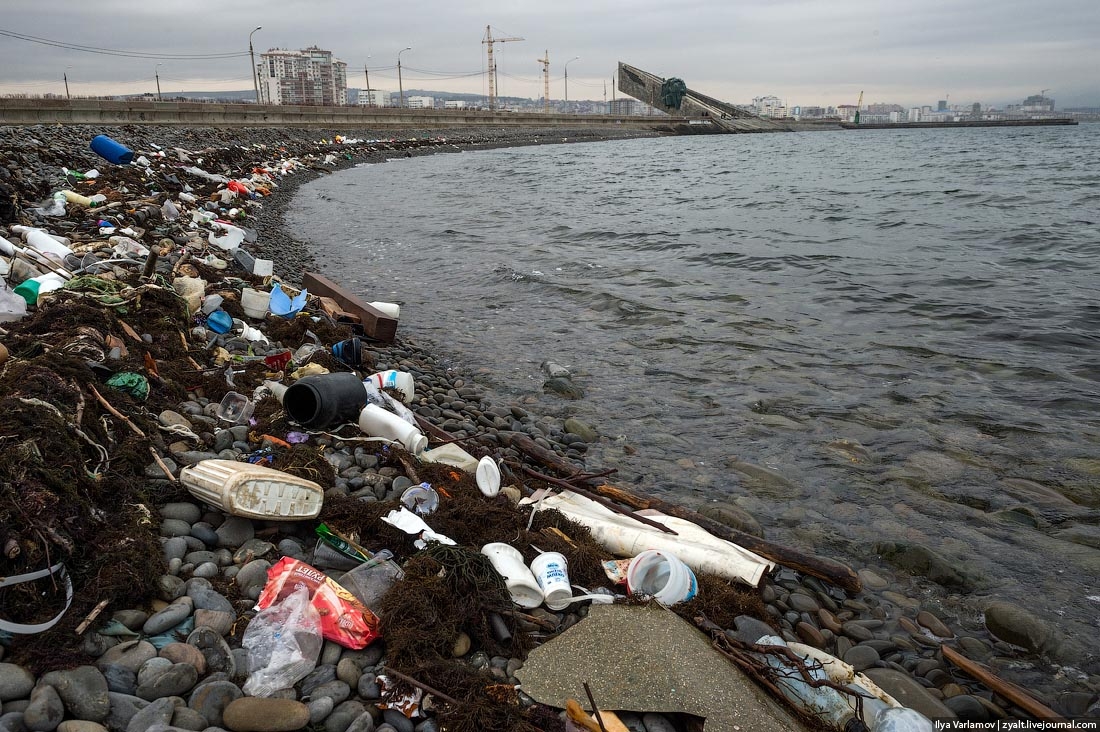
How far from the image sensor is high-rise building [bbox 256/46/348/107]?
378ft

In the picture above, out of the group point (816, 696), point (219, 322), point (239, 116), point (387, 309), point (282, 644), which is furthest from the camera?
point (239, 116)

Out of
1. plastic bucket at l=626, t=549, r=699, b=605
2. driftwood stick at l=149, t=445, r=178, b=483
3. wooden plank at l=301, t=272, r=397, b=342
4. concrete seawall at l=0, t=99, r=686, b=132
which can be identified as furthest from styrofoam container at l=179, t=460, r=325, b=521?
concrete seawall at l=0, t=99, r=686, b=132

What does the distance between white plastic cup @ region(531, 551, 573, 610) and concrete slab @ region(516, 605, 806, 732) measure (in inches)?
6.4

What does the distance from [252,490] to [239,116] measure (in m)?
45.5

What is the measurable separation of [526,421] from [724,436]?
5.51 ft

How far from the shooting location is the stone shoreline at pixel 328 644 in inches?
79.7

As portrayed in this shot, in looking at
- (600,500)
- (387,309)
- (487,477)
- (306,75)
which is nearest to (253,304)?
(387,309)

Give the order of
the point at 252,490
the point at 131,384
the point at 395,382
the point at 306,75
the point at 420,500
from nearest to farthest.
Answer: the point at 252,490 < the point at 420,500 < the point at 131,384 < the point at 395,382 < the point at 306,75

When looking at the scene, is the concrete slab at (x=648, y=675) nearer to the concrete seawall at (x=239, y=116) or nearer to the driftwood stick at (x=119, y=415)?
the driftwood stick at (x=119, y=415)

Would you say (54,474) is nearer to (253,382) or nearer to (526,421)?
(253,382)

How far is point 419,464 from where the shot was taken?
4.05m

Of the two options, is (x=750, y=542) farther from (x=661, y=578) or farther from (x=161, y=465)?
(x=161, y=465)

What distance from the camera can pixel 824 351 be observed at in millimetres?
7211

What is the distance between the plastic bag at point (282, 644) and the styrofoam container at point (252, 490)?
21.7 inches
